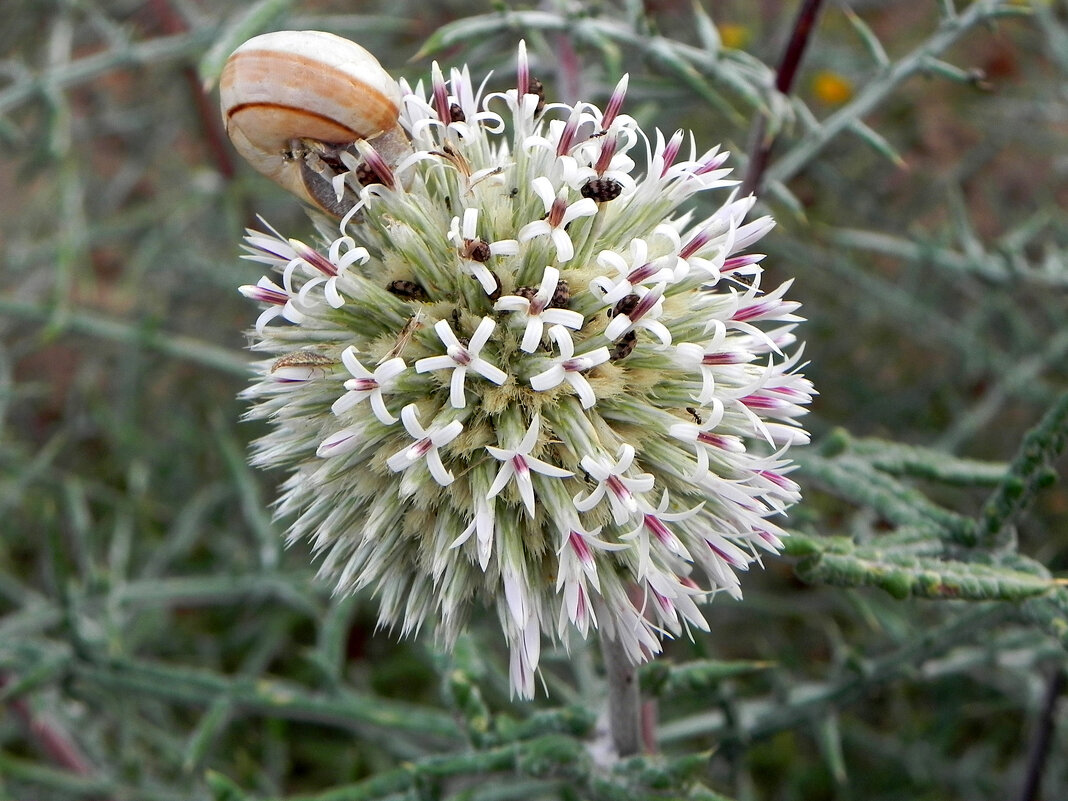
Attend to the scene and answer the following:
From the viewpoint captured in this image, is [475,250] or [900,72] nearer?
[475,250]

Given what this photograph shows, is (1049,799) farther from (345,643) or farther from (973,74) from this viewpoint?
(345,643)

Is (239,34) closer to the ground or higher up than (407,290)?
higher up

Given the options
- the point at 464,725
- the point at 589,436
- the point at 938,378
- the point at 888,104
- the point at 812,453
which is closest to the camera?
the point at 589,436

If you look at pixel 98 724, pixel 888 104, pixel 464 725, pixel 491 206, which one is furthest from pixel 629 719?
pixel 888 104

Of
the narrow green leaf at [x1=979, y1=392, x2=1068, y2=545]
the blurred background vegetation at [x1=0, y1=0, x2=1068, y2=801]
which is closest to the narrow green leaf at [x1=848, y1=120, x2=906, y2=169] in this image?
the blurred background vegetation at [x1=0, y1=0, x2=1068, y2=801]

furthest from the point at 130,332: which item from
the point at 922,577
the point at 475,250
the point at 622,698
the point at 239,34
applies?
the point at 922,577

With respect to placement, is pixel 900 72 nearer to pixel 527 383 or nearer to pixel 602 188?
pixel 602 188

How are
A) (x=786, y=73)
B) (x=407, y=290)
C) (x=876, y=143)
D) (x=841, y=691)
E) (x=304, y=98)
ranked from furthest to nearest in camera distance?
(x=841, y=691), (x=786, y=73), (x=876, y=143), (x=407, y=290), (x=304, y=98)

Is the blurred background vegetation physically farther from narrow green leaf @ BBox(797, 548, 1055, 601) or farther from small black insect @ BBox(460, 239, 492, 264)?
small black insect @ BBox(460, 239, 492, 264)
